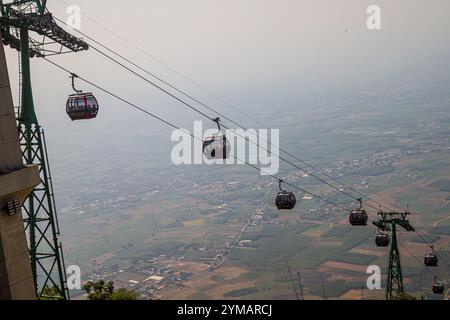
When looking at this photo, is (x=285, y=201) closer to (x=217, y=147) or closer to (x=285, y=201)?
(x=285, y=201)

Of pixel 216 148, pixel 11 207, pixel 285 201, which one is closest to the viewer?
pixel 11 207

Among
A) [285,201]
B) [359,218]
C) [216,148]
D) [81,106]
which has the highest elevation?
[81,106]

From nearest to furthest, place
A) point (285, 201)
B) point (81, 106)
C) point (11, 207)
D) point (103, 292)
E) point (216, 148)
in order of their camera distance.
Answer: point (11, 207), point (81, 106), point (216, 148), point (103, 292), point (285, 201)

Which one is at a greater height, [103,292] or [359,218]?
[359,218]

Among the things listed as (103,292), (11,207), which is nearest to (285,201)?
(103,292)

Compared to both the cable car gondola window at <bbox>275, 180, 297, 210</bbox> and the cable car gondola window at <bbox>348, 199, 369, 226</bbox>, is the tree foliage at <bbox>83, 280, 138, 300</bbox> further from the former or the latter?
the cable car gondola window at <bbox>348, 199, 369, 226</bbox>

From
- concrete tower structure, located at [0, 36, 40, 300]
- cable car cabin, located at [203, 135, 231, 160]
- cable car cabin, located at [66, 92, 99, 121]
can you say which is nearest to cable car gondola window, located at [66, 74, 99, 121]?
cable car cabin, located at [66, 92, 99, 121]
